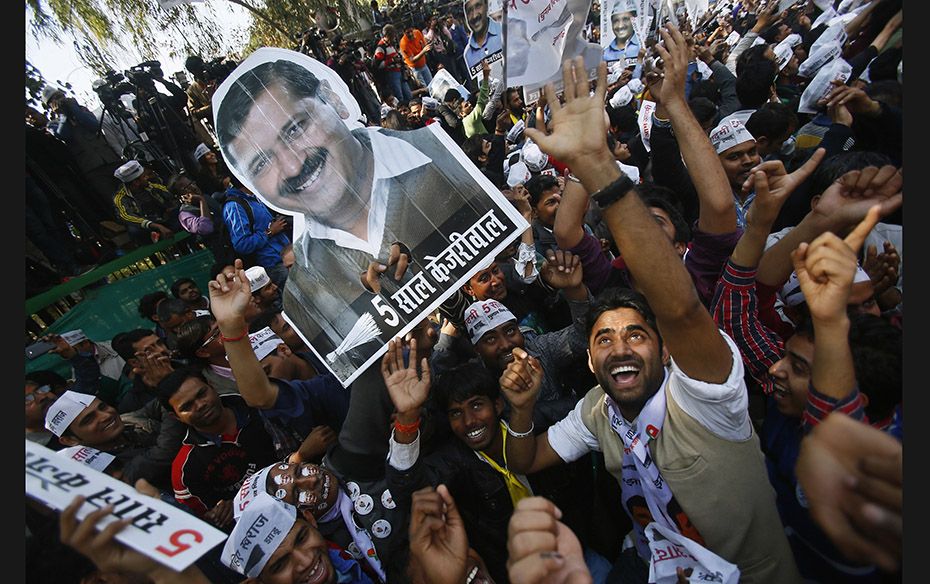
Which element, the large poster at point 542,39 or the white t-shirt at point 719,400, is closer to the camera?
the white t-shirt at point 719,400

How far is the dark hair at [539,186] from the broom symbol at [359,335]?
8.06 feet

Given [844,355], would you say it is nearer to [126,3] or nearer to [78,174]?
[78,174]

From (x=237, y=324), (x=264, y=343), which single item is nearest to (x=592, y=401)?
(x=237, y=324)

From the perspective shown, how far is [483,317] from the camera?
2916 millimetres

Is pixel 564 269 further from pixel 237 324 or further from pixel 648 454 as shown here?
pixel 237 324

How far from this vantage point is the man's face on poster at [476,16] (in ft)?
20.8

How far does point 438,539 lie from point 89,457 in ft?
7.27

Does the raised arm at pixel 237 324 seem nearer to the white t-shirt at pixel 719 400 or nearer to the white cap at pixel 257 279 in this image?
the white t-shirt at pixel 719 400

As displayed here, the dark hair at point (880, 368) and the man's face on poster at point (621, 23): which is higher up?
the man's face on poster at point (621, 23)

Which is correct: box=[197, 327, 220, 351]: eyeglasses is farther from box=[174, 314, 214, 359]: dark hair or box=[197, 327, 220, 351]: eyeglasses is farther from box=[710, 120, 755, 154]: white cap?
box=[710, 120, 755, 154]: white cap

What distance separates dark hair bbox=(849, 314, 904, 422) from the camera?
4.97ft

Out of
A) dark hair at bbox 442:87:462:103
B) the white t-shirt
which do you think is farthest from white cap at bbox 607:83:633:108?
the white t-shirt

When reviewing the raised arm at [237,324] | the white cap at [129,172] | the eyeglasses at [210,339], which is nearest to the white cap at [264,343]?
the eyeglasses at [210,339]

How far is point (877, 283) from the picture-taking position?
2168 mm
